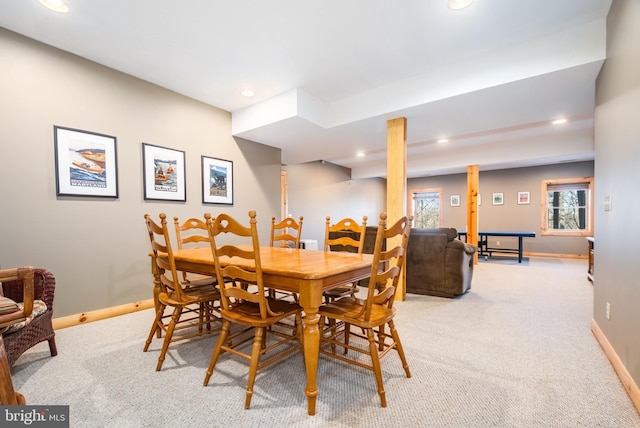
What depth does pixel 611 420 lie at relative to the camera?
1.42 m

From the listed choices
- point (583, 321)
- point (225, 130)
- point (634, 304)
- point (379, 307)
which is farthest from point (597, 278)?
point (225, 130)

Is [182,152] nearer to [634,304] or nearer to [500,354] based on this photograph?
[500,354]

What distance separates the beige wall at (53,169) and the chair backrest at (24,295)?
65.5 inches

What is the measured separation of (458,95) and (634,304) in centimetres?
220

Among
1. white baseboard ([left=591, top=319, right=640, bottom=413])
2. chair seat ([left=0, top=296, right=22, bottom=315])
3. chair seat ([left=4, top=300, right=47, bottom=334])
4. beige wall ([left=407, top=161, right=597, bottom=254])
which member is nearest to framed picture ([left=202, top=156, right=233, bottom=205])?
chair seat ([left=4, top=300, right=47, bottom=334])

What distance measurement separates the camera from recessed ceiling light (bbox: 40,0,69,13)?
2.12 meters

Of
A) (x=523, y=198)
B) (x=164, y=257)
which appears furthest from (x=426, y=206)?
A: (x=164, y=257)

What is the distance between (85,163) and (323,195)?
17.0 feet

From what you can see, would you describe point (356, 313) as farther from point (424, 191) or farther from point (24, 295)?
point (424, 191)

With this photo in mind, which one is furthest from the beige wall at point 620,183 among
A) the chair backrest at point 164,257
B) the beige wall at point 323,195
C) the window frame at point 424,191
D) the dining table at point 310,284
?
the window frame at point 424,191

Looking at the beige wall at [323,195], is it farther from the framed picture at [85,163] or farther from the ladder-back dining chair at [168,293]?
the ladder-back dining chair at [168,293]

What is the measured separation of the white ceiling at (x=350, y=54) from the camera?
2230 millimetres

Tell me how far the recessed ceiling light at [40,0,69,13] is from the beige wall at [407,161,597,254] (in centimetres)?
886

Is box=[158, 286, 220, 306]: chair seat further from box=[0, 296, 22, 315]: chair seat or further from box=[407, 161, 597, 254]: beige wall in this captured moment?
box=[407, 161, 597, 254]: beige wall
